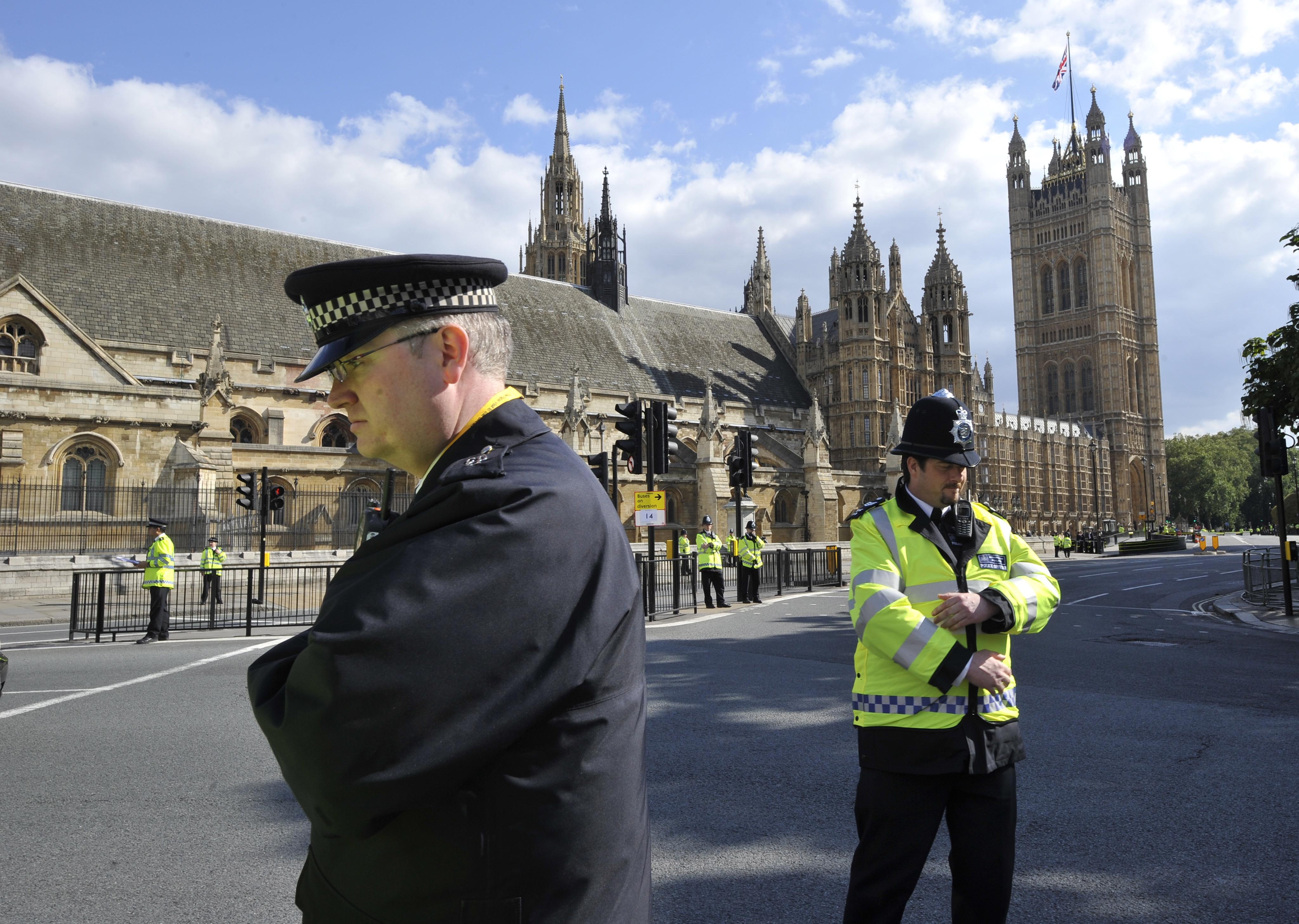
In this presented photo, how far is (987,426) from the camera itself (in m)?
74.0

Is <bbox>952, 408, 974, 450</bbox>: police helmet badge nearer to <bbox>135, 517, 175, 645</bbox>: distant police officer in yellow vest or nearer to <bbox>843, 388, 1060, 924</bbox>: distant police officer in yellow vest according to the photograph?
<bbox>843, 388, 1060, 924</bbox>: distant police officer in yellow vest

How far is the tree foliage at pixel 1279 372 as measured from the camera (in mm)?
13609

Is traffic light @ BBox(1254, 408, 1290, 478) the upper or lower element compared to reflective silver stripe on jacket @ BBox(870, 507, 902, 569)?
upper

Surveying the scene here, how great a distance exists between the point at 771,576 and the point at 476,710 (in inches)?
1042

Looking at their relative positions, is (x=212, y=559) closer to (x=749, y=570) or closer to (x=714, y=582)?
(x=714, y=582)

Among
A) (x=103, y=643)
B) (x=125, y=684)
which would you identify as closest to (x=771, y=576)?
(x=103, y=643)

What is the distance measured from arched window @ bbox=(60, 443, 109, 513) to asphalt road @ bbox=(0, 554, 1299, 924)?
15.2 meters

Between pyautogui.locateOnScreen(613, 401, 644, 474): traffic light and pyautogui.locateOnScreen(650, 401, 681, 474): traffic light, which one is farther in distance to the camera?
pyautogui.locateOnScreen(650, 401, 681, 474): traffic light

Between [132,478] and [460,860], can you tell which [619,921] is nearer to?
[460,860]

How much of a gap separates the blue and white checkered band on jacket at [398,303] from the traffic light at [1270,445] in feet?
54.4

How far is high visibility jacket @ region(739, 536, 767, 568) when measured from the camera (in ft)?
60.8

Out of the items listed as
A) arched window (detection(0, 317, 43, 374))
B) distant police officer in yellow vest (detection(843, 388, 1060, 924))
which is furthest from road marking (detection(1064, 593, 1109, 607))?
arched window (detection(0, 317, 43, 374))

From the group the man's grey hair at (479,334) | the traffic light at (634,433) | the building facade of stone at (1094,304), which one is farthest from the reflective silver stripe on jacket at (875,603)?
the building facade of stone at (1094,304)

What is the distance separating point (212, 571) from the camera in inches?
585
